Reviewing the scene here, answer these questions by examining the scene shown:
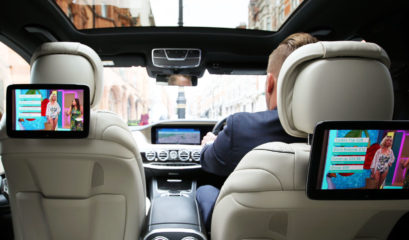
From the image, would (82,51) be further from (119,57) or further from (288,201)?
(119,57)

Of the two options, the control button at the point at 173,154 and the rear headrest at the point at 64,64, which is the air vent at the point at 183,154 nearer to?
the control button at the point at 173,154

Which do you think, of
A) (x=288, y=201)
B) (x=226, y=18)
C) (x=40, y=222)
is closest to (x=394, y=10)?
(x=226, y=18)

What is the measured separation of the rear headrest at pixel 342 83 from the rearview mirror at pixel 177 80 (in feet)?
7.98

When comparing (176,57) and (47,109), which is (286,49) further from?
(176,57)

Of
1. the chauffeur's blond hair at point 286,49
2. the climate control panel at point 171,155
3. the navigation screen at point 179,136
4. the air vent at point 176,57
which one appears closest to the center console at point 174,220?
the chauffeur's blond hair at point 286,49

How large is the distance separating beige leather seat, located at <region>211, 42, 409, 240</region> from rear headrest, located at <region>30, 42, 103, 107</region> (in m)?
0.83

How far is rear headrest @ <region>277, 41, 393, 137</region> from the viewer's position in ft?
3.19

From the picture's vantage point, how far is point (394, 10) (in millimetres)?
2516

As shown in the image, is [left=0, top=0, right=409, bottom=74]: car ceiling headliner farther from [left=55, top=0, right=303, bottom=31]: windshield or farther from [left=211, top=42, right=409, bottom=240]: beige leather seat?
[left=211, top=42, right=409, bottom=240]: beige leather seat

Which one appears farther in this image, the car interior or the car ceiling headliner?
the car ceiling headliner

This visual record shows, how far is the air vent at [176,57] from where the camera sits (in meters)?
3.00

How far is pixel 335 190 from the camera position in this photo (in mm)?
980

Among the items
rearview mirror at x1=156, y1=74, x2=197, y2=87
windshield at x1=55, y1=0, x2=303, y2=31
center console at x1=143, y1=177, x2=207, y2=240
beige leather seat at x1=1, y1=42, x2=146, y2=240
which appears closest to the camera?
beige leather seat at x1=1, y1=42, x2=146, y2=240

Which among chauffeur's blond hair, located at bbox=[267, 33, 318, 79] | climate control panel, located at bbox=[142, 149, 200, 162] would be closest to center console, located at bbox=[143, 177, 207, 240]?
chauffeur's blond hair, located at bbox=[267, 33, 318, 79]
